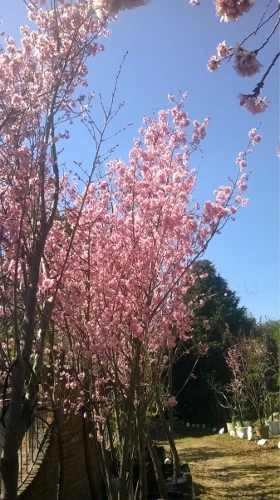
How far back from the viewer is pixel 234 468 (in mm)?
10539

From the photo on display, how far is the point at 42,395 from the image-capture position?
5.44 metres

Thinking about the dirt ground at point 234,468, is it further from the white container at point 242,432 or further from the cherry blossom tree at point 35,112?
the cherry blossom tree at point 35,112

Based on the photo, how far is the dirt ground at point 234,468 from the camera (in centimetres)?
862

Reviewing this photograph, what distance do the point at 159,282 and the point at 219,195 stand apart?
1059mm

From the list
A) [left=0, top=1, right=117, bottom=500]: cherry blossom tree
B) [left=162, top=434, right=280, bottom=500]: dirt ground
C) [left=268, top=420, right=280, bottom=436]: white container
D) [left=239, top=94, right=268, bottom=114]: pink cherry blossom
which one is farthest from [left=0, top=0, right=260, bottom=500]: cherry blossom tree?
[left=268, top=420, right=280, bottom=436]: white container

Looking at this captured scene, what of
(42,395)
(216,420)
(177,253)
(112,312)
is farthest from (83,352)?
(216,420)

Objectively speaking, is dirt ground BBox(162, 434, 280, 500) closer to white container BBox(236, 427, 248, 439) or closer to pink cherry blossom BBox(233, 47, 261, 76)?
white container BBox(236, 427, 248, 439)

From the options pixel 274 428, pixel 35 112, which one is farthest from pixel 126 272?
pixel 274 428

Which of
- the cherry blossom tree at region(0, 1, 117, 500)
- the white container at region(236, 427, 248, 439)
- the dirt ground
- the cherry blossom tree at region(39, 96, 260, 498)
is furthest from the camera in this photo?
the white container at region(236, 427, 248, 439)

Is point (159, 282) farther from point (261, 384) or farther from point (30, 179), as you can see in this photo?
point (261, 384)

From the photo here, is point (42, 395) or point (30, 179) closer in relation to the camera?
point (30, 179)

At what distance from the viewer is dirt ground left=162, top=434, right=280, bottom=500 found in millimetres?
8625

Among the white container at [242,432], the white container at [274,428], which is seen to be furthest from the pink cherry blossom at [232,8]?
the white container at [242,432]

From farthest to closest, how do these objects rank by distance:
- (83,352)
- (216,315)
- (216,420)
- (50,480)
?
(216,315), (216,420), (50,480), (83,352)
